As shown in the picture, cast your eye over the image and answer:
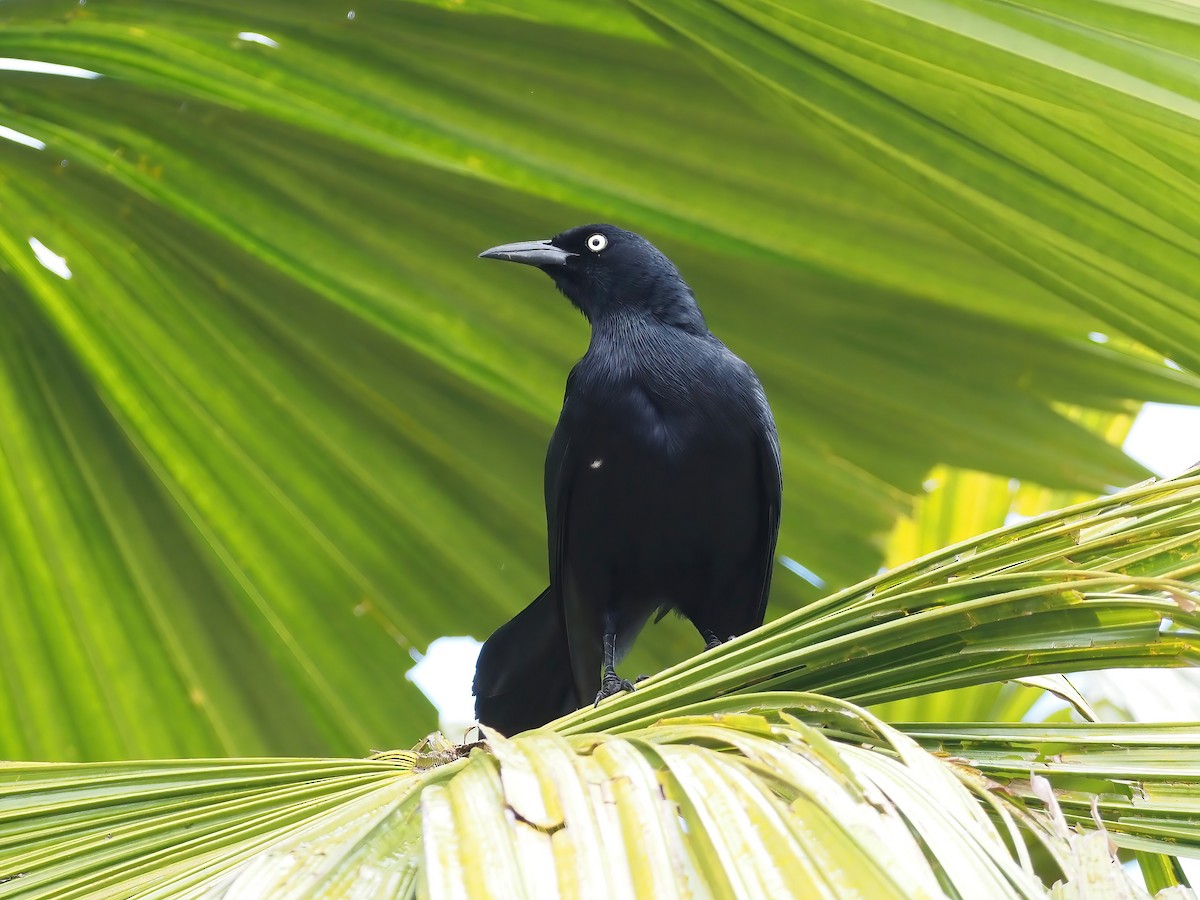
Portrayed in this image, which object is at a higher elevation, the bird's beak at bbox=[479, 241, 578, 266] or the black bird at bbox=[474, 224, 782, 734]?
the bird's beak at bbox=[479, 241, 578, 266]

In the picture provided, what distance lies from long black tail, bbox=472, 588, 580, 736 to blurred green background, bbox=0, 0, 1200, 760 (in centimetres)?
12

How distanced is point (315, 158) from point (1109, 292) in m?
1.41

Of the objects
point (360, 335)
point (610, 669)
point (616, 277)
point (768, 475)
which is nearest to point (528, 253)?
point (360, 335)

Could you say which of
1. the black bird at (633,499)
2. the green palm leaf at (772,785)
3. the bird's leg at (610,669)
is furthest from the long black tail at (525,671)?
the green palm leaf at (772,785)

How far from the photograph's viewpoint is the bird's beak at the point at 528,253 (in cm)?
254

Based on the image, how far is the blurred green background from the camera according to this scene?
230 centimetres

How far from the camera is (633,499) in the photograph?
3.04 meters

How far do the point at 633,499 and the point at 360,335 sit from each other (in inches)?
33.3

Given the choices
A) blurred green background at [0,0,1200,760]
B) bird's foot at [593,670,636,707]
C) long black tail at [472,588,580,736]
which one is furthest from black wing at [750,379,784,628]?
long black tail at [472,588,580,736]

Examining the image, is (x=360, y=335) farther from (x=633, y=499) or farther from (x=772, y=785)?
(x=772, y=785)

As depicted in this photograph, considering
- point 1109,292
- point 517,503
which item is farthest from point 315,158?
point 1109,292

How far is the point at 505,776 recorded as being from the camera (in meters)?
0.89

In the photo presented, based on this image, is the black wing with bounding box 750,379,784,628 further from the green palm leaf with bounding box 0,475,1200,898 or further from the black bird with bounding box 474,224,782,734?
the green palm leaf with bounding box 0,475,1200,898

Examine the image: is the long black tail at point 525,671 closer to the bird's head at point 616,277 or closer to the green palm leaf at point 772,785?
the bird's head at point 616,277
